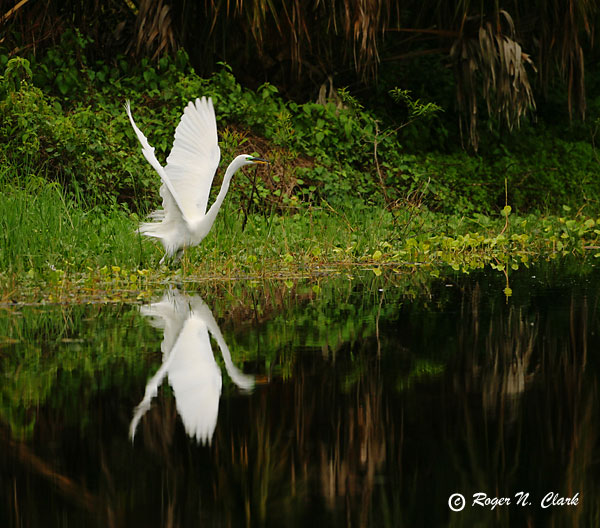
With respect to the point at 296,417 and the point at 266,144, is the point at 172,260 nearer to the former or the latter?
the point at 296,417

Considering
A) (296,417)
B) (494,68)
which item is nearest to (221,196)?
(296,417)

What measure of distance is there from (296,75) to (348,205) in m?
3.17

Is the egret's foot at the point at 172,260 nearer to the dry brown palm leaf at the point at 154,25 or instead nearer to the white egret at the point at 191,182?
the white egret at the point at 191,182

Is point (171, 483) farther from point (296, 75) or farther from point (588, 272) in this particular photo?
point (296, 75)

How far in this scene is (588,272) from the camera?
8.94 metres

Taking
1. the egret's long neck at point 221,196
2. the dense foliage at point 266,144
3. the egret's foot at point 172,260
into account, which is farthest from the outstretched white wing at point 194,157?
the dense foliage at point 266,144

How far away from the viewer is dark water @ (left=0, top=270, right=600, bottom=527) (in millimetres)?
2619

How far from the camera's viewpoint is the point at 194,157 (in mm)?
8688

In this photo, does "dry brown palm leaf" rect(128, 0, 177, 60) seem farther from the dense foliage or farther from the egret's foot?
the egret's foot

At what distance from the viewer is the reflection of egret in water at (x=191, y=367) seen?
11.5ft

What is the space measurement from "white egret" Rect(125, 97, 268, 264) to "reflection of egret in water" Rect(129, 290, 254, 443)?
5.04 ft

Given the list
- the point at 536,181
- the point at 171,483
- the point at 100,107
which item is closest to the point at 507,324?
the point at 171,483

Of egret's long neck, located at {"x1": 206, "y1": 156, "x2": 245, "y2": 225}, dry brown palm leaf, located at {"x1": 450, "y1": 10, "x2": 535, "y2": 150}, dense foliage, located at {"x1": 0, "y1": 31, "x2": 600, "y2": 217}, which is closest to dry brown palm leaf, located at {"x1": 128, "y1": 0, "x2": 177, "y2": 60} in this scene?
dense foliage, located at {"x1": 0, "y1": 31, "x2": 600, "y2": 217}

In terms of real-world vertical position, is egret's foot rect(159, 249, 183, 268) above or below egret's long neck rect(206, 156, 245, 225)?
below
